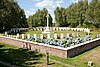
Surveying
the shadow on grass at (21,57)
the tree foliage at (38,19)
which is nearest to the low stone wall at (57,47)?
the shadow on grass at (21,57)

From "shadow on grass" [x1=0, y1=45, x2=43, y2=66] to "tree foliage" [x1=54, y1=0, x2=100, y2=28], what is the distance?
31.7 meters

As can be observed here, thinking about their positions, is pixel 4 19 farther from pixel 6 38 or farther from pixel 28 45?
pixel 28 45

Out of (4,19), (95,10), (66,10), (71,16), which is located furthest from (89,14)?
(4,19)

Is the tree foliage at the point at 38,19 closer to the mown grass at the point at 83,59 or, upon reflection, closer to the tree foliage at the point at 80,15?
Result: the tree foliage at the point at 80,15

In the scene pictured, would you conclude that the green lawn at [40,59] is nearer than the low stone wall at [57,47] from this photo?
Yes

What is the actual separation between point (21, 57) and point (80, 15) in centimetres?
4043

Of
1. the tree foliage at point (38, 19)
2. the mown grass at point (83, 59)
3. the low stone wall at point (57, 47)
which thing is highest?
the tree foliage at point (38, 19)

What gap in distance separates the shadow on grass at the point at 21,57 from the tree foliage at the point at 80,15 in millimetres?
31683

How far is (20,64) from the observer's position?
1334cm

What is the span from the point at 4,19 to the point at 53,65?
27.9 meters

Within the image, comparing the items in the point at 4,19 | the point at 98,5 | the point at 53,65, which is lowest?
the point at 53,65

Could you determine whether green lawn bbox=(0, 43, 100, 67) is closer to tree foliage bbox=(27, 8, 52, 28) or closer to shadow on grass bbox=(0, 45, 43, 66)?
shadow on grass bbox=(0, 45, 43, 66)

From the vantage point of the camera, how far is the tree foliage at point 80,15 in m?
46.7

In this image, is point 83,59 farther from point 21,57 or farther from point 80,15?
point 80,15
